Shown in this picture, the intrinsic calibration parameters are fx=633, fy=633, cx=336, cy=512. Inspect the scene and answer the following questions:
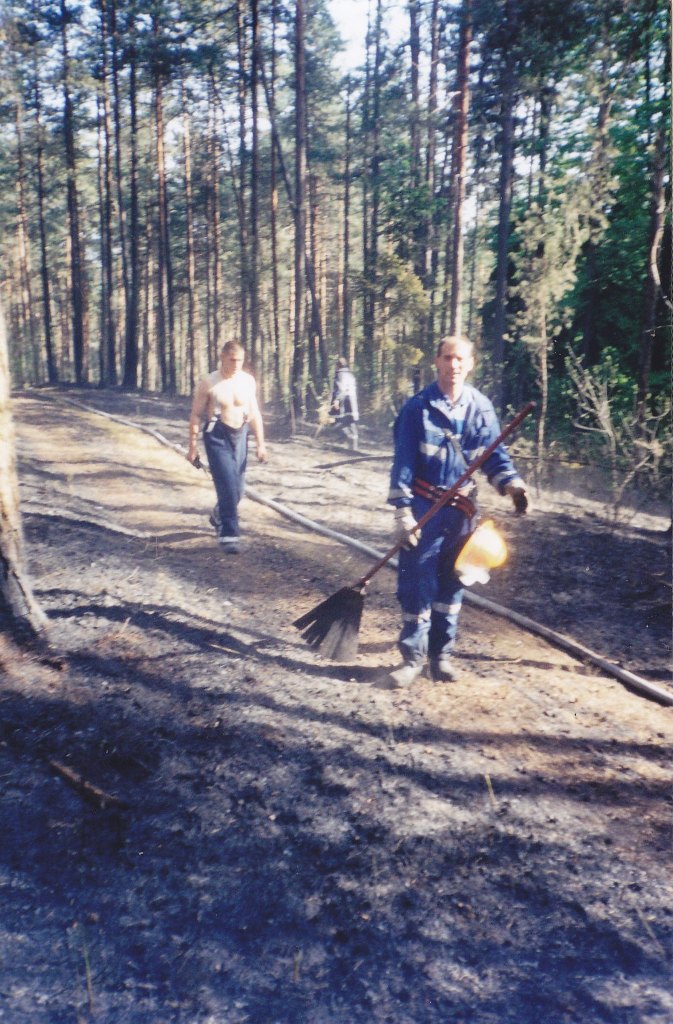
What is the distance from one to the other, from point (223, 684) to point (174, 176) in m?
31.3

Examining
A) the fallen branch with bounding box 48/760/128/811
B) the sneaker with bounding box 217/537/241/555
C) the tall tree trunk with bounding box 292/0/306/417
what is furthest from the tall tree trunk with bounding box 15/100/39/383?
the fallen branch with bounding box 48/760/128/811

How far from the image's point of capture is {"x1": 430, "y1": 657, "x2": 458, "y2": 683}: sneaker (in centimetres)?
486

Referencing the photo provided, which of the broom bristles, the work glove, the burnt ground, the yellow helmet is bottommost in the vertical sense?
the burnt ground

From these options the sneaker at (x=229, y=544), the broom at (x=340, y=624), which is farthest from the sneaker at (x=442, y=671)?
the sneaker at (x=229, y=544)

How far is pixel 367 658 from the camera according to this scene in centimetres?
516

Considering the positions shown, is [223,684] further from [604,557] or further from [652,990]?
[604,557]

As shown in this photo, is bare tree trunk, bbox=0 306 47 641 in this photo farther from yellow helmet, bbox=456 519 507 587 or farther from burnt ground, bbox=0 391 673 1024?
yellow helmet, bbox=456 519 507 587

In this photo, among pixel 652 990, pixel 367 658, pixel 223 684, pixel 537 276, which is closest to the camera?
pixel 652 990

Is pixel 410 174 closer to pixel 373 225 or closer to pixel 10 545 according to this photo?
pixel 373 225

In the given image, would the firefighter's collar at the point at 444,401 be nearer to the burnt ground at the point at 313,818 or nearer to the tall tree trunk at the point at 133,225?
the burnt ground at the point at 313,818

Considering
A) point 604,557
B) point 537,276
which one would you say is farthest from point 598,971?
point 537,276

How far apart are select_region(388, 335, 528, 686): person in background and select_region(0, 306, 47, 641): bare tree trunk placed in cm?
252

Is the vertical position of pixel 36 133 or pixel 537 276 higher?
pixel 36 133

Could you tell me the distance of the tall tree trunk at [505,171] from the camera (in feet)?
46.8
